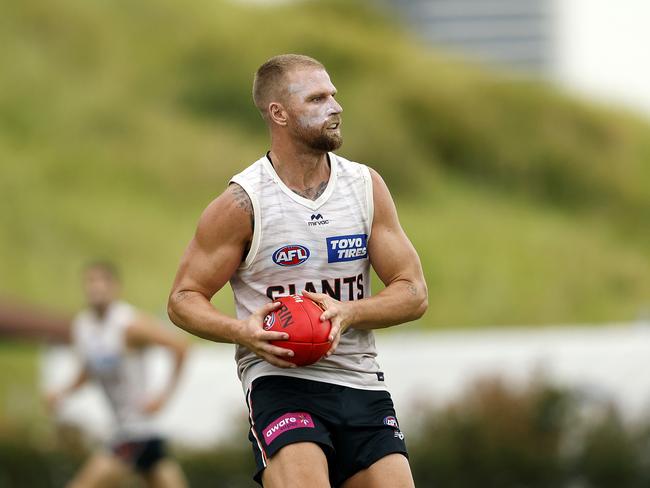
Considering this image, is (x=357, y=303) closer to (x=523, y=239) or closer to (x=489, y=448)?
(x=489, y=448)

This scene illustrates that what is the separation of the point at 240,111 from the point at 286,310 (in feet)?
96.3

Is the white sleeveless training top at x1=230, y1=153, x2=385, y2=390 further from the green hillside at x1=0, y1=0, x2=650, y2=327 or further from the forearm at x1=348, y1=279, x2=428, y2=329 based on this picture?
the green hillside at x1=0, y1=0, x2=650, y2=327

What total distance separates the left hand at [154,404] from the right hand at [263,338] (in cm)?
597

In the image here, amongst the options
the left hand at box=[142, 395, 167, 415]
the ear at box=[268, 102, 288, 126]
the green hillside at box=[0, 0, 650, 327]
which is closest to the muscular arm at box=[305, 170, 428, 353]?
the ear at box=[268, 102, 288, 126]

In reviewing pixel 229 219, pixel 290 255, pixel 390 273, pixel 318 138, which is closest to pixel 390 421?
pixel 390 273

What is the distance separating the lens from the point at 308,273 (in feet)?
22.2

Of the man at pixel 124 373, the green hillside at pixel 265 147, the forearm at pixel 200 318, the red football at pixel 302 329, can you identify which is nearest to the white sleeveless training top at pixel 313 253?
the forearm at pixel 200 318

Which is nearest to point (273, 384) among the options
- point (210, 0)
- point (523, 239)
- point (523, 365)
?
point (523, 365)

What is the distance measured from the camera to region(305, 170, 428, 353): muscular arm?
263 inches

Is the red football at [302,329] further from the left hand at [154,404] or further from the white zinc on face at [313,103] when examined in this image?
the left hand at [154,404]

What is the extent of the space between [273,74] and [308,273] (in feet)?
3.07

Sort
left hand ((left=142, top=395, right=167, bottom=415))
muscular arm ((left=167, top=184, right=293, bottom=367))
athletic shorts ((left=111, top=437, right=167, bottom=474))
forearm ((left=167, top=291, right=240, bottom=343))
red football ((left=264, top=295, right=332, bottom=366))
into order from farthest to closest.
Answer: athletic shorts ((left=111, top=437, right=167, bottom=474)) → left hand ((left=142, top=395, right=167, bottom=415)) → muscular arm ((left=167, top=184, right=293, bottom=367)) → forearm ((left=167, top=291, right=240, bottom=343)) → red football ((left=264, top=295, right=332, bottom=366))

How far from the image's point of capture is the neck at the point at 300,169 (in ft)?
22.3

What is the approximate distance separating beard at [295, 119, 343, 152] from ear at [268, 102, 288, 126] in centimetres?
9
